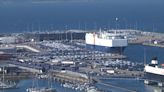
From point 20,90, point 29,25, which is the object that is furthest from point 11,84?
point 29,25

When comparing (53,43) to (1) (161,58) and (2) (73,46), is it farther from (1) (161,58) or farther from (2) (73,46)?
(1) (161,58)

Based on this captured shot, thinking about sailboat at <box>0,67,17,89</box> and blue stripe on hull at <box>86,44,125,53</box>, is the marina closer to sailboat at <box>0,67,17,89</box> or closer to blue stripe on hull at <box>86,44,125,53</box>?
blue stripe on hull at <box>86,44,125,53</box>

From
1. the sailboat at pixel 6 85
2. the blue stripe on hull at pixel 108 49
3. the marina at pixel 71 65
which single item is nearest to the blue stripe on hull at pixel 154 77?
the marina at pixel 71 65

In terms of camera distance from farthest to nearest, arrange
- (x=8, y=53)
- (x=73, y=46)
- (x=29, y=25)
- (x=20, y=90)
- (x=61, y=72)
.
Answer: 1. (x=29, y=25)
2. (x=73, y=46)
3. (x=8, y=53)
4. (x=61, y=72)
5. (x=20, y=90)

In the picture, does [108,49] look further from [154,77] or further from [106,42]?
[154,77]

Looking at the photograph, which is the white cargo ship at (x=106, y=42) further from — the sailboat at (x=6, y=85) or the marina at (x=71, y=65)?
the sailboat at (x=6, y=85)

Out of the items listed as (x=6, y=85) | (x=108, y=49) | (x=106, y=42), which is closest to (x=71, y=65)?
(x=6, y=85)

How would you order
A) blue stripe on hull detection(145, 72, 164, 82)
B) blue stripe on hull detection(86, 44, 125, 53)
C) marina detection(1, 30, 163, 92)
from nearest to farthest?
blue stripe on hull detection(145, 72, 164, 82), marina detection(1, 30, 163, 92), blue stripe on hull detection(86, 44, 125, 53)

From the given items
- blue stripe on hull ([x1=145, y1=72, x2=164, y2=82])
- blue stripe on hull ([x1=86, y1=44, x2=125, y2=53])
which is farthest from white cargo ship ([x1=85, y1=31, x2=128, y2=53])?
blue stripe on hull ([x1=145, y1=72, x2=164, y2=82])
